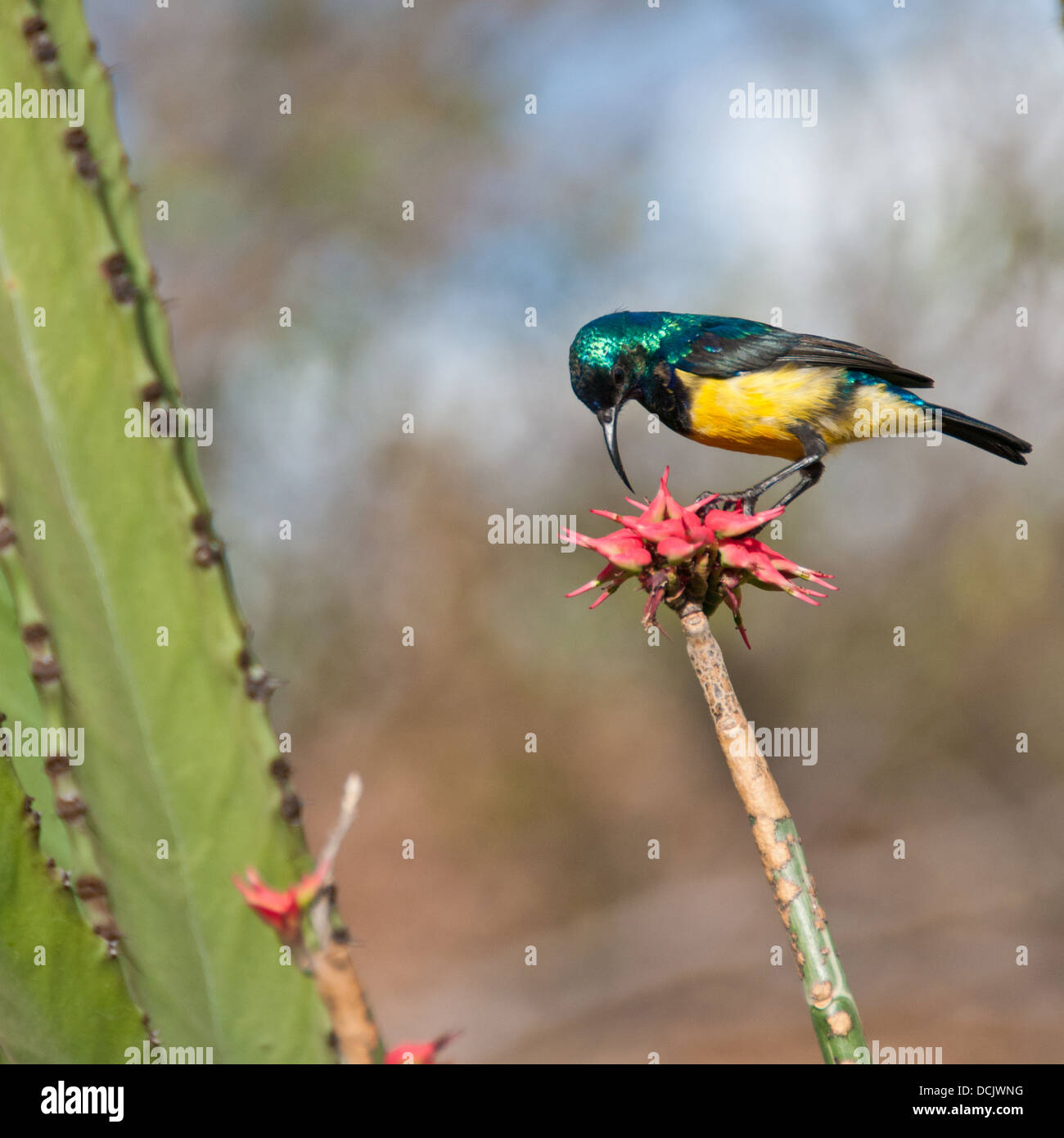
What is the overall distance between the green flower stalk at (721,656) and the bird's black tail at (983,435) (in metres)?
1.15

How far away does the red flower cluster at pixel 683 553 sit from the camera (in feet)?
3.31

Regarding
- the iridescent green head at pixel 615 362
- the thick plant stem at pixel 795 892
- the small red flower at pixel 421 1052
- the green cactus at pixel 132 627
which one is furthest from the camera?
the iridescent green head at pixel 615 362

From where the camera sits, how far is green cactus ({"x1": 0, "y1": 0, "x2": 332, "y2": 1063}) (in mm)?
1123

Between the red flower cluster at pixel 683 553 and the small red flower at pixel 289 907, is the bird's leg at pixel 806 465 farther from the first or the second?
the small red flower at pixel 289 907

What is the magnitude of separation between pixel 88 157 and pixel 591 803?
5088 mm

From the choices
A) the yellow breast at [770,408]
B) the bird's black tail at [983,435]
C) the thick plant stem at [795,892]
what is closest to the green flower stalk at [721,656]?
the thick plant stem at [795,892]

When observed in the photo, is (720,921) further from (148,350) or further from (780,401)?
(148,350)

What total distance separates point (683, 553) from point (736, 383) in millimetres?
1508

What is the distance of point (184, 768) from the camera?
3.73 ft

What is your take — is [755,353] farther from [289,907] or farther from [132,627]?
[289,907]

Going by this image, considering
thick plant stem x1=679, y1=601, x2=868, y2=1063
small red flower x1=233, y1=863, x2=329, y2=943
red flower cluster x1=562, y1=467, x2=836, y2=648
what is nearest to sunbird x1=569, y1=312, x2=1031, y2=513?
red flower cluster x1=562, y1=467, x2=836, y2=648

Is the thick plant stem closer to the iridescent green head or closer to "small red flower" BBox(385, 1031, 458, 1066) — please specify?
"small red flower" BBox(385, 1031, 458, 1066)

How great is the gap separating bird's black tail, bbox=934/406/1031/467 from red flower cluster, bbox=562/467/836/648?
114cm
